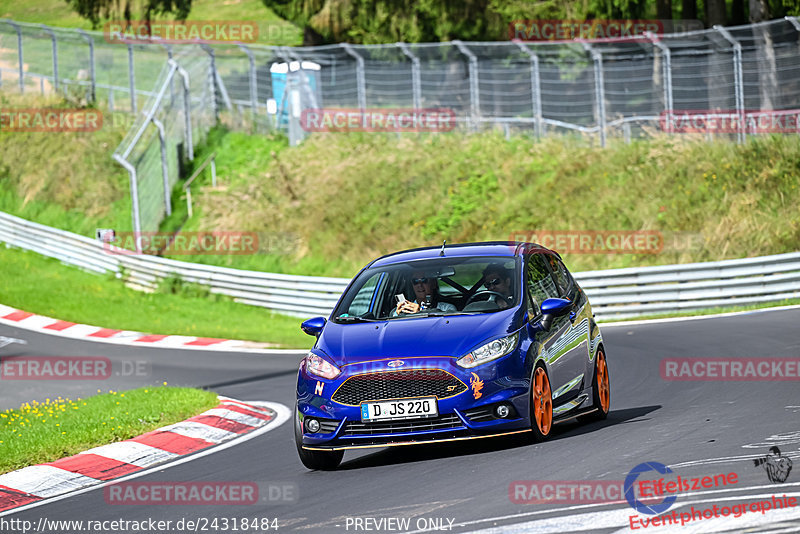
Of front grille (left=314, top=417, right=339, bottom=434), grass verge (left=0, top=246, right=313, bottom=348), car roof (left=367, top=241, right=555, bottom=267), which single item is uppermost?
car roof (left=367, top=241, right=555, bottom=267)

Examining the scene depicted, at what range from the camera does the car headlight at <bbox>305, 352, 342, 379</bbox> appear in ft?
28.5

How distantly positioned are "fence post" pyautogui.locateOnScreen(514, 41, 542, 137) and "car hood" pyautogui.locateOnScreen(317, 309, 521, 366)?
19527mm

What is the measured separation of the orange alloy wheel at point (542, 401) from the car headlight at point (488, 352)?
0.97 ft

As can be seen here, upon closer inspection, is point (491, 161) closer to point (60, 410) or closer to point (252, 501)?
point (60, 410)

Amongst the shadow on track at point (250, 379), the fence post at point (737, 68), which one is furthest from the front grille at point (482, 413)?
the fence post at point (737, 68)

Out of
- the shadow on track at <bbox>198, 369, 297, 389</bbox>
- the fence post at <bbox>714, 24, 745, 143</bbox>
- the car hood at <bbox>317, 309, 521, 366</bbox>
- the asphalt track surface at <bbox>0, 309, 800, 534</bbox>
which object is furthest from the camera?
the fence post at <bbox>714, 24, 745, 143</bbox>

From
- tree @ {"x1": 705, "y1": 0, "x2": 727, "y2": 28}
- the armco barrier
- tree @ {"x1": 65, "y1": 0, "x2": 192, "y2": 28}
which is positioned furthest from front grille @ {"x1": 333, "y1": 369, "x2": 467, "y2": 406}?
tree @ {"x1": 65, "y1": 0, "x2": 192, "y2": 28}

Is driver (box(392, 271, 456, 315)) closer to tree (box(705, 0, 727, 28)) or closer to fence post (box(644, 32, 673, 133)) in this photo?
fence post (box(644, 32, 673, 133))

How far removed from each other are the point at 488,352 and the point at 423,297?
1.19 metres

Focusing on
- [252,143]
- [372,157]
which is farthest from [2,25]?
[372,157]

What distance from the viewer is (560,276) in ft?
34.7

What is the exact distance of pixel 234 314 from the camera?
27.7 meters

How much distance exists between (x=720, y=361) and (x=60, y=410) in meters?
7.49

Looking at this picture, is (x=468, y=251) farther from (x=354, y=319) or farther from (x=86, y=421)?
(x=86, y=421)
